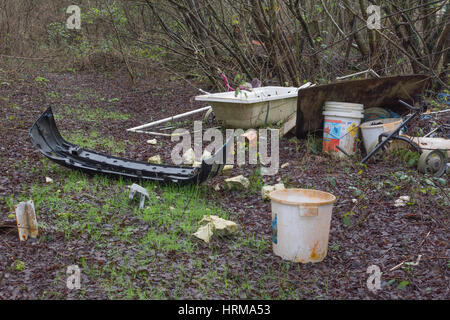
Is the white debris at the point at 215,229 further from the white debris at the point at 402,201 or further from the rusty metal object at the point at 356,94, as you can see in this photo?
the rusty metal object at the point at 356,94

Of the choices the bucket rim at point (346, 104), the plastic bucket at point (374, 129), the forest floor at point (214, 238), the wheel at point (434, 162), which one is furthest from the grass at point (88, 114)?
the wheel at point (434, 162)

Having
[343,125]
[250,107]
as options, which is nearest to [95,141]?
[250,107]

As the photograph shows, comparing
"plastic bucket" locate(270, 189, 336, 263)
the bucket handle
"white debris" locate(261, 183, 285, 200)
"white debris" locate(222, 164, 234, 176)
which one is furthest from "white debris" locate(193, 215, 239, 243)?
"white debris" locate(222, 164, 234, 176)

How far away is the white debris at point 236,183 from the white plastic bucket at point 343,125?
1.82 m

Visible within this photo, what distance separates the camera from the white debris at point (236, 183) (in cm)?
495

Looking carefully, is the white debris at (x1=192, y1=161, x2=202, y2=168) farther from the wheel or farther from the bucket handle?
the wheel

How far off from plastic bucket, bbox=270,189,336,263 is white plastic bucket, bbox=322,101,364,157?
287 cm

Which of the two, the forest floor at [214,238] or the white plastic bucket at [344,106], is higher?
the white plastic bucket at [344,106]

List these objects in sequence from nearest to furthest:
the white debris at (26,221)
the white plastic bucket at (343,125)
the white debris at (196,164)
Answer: the white debris at (26,221) → the white debris at (196,164) → the white plastic bucket at (343,125)

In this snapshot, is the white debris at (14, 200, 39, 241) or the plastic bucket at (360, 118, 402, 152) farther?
the plastic bucket at (360, 118, 402, 152)

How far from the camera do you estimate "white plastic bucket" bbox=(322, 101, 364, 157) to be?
6.14m

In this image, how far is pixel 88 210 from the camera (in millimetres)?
4281

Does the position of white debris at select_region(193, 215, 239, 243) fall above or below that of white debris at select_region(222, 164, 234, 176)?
below
